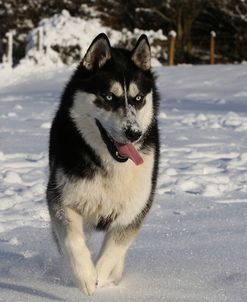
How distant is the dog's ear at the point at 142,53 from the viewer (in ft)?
14.1

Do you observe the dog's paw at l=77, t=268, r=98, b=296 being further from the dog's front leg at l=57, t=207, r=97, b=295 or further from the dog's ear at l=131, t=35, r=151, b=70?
the dog's ear at l=131, t=35, r=151, b=70

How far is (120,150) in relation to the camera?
400cm

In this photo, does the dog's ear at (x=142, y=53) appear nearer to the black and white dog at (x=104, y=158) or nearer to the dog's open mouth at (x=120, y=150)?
the black and white dog at (x=104, y=158)

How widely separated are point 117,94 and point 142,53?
1.30ft

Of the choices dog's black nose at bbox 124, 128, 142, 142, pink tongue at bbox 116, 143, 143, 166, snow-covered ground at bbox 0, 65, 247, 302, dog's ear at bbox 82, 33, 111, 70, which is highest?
dog's ear at bbox 82, 33, 111, 70

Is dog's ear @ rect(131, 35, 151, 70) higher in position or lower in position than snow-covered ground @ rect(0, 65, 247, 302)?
higher

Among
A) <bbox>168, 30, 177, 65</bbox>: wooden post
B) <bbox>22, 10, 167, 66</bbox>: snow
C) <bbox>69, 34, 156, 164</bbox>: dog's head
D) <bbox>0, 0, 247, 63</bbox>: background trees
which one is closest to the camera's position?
<bbox>69, 34, 156, 164</bbox>: dog's head

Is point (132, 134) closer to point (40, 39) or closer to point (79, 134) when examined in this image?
point (79, 134)

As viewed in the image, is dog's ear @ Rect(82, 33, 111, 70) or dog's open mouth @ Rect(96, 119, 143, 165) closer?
dog's open mouth @ Rect(96, 119, 143, 165)

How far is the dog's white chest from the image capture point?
397 cm

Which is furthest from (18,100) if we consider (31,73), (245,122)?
(31,73)

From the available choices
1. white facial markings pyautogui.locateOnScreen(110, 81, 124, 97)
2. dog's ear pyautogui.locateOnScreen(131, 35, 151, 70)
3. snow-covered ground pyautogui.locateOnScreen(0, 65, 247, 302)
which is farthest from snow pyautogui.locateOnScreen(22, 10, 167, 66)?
white facial markings pyautogui.locateOnScreen(110, 81, 124, 97)

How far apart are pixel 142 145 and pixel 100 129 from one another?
0.86 ft

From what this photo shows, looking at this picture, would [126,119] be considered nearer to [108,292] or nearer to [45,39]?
[108,292]
